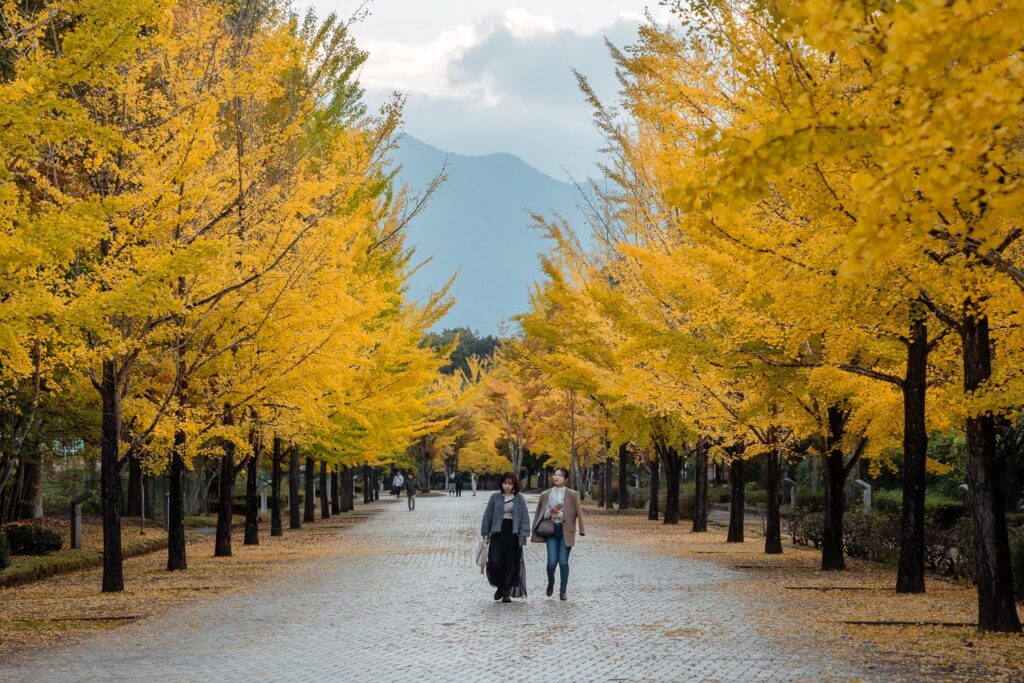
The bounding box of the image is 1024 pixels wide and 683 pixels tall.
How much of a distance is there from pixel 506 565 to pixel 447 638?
11.0ft

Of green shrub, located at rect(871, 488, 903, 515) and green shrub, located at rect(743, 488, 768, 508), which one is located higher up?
green shrub, located at rect(871, 488, 903, 515)

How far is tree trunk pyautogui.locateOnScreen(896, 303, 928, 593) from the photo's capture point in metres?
14.0

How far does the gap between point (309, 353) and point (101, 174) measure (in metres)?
4.65

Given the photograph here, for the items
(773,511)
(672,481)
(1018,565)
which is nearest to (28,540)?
(773,511)

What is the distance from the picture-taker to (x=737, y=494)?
2572cm

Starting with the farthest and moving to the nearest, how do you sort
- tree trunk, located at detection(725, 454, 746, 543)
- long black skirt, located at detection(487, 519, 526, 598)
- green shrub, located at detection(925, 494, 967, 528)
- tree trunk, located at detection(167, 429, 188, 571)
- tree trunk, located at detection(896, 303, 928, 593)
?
1. green shrub, located at detection(925, 494, 967, 528)
2. tree trunk, located at detection(725, 454, 746, 543)
3. tree trunk, located at detection(167, 429, 188, 571)
4. long black skirt, located at detection(487, 519, 526, 598)
5. tree trunk, located at detection(896, 303, 928, 593)

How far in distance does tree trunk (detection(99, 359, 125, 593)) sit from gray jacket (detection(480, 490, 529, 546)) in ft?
17.4

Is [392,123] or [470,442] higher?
[392,123]

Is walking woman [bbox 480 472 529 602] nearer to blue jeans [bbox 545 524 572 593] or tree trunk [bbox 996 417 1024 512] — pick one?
blue jeans [bbox 545 524 572 593]

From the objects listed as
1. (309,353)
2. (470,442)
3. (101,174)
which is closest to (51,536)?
(309,353)

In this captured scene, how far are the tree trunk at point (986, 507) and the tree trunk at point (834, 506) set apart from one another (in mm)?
6844

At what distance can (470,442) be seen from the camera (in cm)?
7600

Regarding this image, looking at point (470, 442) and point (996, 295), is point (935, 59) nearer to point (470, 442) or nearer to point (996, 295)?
point (996, 295)

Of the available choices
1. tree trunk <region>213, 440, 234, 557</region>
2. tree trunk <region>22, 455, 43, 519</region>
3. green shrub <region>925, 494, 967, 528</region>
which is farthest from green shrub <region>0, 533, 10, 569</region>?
green shrub <region>925, 494, 967, 528</region>
